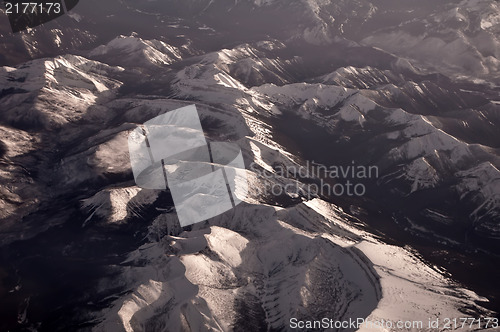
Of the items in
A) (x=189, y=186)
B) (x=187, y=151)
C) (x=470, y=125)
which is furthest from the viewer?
(x=470, y=125)

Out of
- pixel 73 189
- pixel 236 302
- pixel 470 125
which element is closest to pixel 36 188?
pixel 73 189

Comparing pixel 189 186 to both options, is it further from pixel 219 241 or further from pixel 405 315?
pixel 405 315

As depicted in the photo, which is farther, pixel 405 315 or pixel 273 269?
pixel 273 269

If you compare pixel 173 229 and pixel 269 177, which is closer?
pixel 173 229

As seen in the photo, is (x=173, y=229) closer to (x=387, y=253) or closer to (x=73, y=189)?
(x=73, y=189)

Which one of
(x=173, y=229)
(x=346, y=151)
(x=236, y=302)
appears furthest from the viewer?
(x=346, y=151)

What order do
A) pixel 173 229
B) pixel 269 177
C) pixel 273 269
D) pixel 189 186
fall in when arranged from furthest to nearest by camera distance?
pixel 269 177, pixel 189 186, pixel 173 229, pixel 273 269

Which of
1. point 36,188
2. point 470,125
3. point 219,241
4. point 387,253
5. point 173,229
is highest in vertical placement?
point 470,125

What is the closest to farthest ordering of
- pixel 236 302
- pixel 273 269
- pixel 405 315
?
pixel 405 315, pixel 236 302, pixel 273 269

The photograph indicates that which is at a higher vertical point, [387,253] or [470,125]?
[470,125]

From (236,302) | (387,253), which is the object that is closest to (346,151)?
(387,253)
